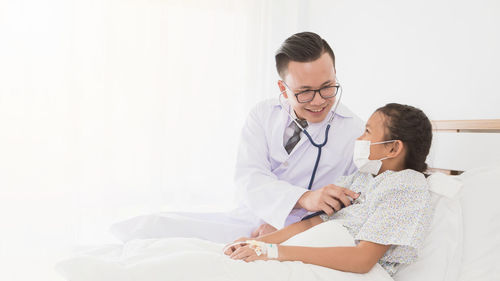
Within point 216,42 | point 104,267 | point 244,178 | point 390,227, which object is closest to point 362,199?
point 390,227

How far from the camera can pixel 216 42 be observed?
11.4ft

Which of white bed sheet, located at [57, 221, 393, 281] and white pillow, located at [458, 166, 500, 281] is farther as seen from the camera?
white pillow, located at [458, 166, 500, 281]

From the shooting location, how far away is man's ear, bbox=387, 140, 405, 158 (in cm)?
133

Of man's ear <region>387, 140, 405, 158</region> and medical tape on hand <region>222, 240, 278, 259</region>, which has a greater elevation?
man's ear <region>387, 140, 405, 158</region>

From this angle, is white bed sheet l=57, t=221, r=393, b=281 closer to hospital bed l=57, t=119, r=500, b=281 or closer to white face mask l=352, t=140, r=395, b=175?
hospital bed l=57, t=119, r=500, b=281

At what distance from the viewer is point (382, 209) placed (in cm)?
120

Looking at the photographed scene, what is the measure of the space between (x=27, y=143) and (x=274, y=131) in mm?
2078

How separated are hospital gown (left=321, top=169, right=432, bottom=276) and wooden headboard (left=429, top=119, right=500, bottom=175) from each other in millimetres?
407

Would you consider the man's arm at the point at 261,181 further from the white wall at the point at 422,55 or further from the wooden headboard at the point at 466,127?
the white wall at the point at 422,55

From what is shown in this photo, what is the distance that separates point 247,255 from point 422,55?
1464 millimetres

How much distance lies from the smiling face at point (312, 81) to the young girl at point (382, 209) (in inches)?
9.6

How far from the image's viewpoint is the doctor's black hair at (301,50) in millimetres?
1573

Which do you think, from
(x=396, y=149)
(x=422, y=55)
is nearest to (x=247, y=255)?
(x=396, y=149)

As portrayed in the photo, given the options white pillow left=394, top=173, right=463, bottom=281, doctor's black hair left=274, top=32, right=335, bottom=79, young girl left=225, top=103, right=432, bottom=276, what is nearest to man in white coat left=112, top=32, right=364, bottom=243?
doctor's black hair left=274, top=32, right=335, bottom=79
